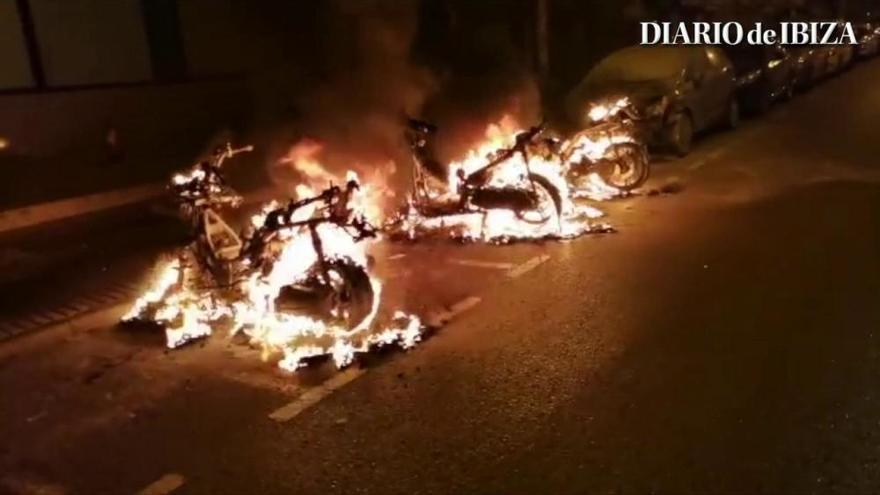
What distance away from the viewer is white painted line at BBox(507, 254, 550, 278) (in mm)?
7215

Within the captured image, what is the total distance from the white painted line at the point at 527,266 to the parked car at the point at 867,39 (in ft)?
62.2

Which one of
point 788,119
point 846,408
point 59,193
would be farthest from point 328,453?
point 788,119

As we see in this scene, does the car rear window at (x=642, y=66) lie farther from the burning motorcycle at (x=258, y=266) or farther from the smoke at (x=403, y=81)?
the burning motorcycle at (x=258, y=266)

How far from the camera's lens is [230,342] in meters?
5.95

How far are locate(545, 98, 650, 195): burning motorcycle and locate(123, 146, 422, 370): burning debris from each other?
13.2 ft

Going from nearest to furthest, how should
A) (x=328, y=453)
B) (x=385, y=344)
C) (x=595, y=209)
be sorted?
(x=328, y=453), (x=385, y=344), (x=595, y=209)

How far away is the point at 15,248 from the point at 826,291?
7246mm

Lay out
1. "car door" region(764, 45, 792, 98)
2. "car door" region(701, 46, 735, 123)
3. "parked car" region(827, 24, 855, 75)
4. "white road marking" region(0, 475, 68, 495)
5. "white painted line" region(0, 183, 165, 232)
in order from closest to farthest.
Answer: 1. "white road marking" region(0, 475, 68, 495)
2. "white painted line" region(0, 183, 165, 232)
3. "car door" region(701, 46, 735, 123)
4. "car door" region(764, 45, 792, 98)
5. "parked car" region(827, 24, 855, 75)

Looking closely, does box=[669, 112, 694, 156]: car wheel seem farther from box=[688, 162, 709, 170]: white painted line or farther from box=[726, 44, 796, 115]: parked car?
box=[726, 44, 796, 115]: parked car

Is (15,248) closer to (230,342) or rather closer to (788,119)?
(230,342)

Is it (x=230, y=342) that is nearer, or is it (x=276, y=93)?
(x=230, y=342)

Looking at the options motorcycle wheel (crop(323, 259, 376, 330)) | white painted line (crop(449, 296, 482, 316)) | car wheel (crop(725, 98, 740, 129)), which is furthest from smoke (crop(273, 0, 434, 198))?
car wheel (crop(725, 98, 740, 129))

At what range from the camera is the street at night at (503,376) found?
407cm

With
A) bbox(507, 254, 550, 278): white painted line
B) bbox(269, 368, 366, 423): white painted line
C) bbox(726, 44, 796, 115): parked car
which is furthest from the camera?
bbox(726, 44, 796, 115): parked car
